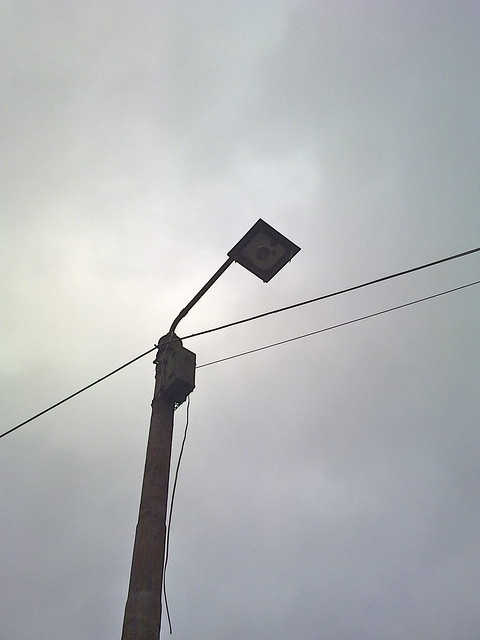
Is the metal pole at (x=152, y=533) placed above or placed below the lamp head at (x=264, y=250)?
below

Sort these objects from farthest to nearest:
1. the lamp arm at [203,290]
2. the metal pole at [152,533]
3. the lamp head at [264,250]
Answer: the lamp head at [264,250] < the lamp arm at [203,290] < the metal pole at [152,533]

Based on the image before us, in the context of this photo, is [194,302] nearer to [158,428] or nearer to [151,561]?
[158,428]

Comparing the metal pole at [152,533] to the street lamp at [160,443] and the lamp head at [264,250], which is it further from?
the lamp head at [264,250]

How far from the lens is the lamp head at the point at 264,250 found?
5.35 metres

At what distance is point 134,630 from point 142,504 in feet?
2.77

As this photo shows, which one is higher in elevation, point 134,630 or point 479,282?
point 479,282

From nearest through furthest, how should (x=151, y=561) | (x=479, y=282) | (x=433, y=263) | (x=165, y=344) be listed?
(x=151, y=561) → (x=165, y=344) → (x=433, y=263) → (x=479, y=282)

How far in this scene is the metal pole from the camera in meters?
3.33

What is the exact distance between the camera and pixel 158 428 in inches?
172

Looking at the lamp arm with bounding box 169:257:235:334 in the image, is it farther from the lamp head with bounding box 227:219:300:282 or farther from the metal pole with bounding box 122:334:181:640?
the metal pole with bounding box 122:334:181:640

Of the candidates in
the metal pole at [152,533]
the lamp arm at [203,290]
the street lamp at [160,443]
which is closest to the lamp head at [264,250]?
the street lamp at [160,443]

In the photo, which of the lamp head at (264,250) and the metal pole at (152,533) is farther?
the lamp head at (264,250)

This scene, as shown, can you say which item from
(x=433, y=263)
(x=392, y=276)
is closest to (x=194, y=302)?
(x=392, y=276)

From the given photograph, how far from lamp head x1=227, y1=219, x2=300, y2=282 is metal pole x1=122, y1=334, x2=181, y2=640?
131 centimetres
